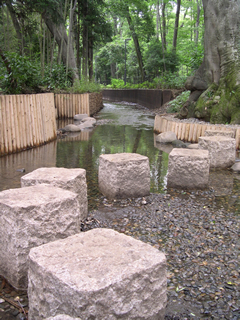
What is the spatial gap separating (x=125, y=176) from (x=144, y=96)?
20.4 m

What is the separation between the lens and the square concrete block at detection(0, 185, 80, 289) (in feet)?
8.84

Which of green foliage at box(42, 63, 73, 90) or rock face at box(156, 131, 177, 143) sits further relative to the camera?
green foliage at box(42, 63, 73, 90)

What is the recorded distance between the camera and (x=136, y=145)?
9.72 metres

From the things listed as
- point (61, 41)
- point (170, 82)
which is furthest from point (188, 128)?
point (170, 82)

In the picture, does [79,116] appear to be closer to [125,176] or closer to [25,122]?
[25,122]

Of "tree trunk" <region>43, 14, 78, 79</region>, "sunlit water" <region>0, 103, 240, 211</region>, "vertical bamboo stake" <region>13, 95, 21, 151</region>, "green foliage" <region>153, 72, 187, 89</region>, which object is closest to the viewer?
"sunlit water" <region>0, 103, 240, 211</region>

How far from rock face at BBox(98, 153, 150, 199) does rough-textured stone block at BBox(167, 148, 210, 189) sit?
0.73m

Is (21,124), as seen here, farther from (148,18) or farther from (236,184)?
(148,18)

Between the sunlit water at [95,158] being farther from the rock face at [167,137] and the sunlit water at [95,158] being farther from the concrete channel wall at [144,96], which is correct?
the concrete channel wall at [144,96]

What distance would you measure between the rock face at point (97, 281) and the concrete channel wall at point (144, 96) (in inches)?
698

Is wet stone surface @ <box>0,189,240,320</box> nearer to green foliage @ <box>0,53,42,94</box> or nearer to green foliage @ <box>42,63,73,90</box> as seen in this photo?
green foliage @ <box>0,53,42,94</box>

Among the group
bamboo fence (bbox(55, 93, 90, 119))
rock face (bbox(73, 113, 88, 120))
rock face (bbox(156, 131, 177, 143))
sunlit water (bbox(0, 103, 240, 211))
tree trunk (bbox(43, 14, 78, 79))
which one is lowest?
sunlit water (bbox(0, 103, 240, 211))

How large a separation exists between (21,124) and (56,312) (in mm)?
6696

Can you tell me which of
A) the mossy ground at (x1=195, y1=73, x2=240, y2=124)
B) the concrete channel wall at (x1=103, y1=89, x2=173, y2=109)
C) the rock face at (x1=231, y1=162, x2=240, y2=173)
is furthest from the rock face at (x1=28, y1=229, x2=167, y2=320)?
the concrete channel wall at (x1=103, y1=89, x2=173, y2=109)
